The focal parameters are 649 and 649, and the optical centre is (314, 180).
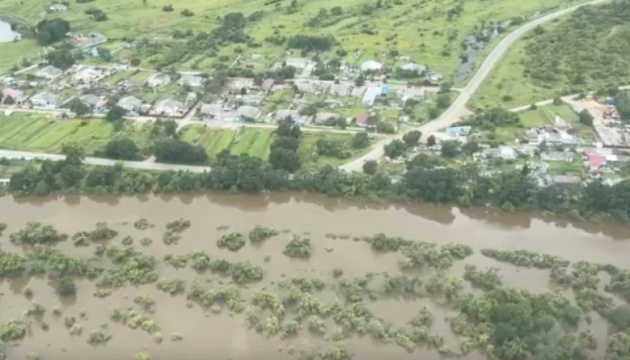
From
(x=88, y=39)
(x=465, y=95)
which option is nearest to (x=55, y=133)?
(x=88, y=39)

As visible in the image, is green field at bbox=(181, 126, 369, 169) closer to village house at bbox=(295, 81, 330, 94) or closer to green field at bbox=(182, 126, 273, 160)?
green field at bbox=(182, 126, 273, 160)

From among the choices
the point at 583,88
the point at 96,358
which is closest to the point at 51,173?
the point at 96,358

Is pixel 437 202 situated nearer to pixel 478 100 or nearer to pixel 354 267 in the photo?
pixel 354 267

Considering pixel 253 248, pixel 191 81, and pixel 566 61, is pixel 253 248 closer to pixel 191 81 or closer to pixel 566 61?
pixel 191 81

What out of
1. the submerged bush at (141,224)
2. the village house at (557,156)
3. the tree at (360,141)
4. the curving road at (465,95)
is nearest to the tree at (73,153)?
the submerged bush at (141,224)

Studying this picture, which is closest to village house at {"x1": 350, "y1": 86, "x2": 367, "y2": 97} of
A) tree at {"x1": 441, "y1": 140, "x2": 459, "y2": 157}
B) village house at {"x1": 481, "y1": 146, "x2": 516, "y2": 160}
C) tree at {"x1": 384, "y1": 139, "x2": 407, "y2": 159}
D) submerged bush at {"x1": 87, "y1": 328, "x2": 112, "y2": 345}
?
tree at {"x1": 384, "y1": 139, "x2": 407, "y2": 159}
